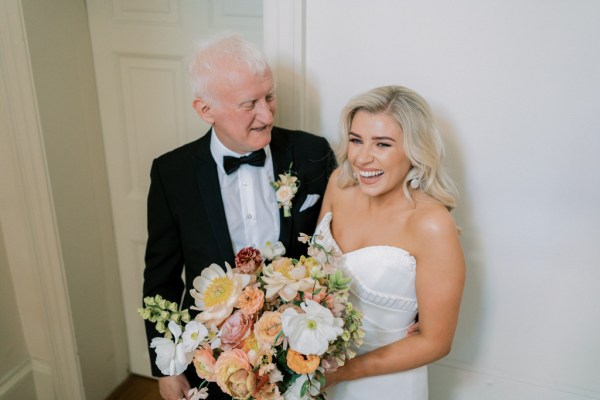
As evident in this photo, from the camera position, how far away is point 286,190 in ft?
6.28

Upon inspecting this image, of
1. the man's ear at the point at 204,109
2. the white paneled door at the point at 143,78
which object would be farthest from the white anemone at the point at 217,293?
the white paneled door at the point at 143,78

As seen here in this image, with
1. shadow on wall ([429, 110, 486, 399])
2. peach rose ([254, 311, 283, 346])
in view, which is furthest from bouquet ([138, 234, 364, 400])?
shadow on wall ([429, 110, 486, 399])

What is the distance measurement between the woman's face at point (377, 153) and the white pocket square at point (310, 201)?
11.9 inches

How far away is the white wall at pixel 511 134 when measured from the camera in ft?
6.01

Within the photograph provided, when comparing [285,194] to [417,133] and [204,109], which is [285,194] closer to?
[204,109]

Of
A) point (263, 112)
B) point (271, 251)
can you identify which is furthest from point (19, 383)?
point (263, 112)

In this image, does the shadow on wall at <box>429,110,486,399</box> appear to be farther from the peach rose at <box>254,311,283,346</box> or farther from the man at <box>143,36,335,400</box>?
the peach rose at <box>254,311,283,346</box>

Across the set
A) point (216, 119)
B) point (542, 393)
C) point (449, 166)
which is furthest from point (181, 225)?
point (542, 393)

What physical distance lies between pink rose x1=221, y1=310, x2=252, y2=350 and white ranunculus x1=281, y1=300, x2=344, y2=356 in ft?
0.44

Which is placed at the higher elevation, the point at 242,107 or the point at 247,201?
the point at 242,107

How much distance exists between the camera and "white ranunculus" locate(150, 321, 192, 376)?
1405 millimetres

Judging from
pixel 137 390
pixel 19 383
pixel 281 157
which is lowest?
pixel 137 390

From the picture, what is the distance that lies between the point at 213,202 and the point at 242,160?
19cm

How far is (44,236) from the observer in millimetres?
2475
